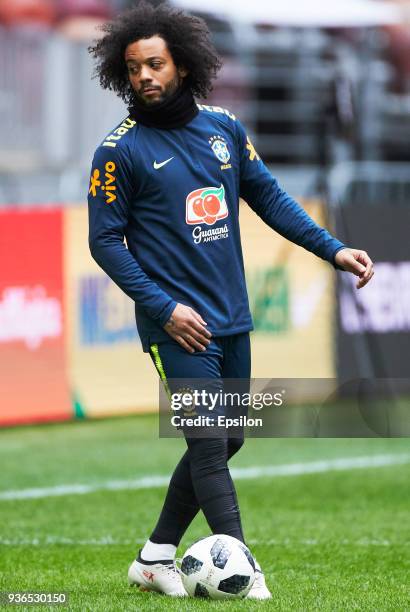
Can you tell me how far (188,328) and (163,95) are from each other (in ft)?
2.82

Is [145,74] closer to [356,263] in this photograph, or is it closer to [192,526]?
[356,263]

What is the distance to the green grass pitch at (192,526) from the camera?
18.0 feet

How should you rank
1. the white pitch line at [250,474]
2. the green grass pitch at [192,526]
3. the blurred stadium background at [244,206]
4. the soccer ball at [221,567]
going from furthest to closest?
the blurred stadium background at [244,206]
the white pitch line at [250,474]
the green grass pitch at [192,526]
the soccer ball at [221,567]

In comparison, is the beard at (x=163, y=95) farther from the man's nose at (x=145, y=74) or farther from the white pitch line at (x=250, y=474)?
the white pitch line at (x=250, y=474)

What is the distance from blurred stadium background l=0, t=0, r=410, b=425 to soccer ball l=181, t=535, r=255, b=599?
251 inches

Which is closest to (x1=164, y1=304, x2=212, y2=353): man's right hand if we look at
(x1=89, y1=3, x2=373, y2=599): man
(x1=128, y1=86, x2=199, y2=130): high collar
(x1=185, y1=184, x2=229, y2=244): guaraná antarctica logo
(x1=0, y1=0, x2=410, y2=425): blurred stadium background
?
(x1=89, y1=3, x2=373, y2=599): man

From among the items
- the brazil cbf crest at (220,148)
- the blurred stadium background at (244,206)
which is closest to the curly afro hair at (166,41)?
the brazil cbf crest at (220,148)

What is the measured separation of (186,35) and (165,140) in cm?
42

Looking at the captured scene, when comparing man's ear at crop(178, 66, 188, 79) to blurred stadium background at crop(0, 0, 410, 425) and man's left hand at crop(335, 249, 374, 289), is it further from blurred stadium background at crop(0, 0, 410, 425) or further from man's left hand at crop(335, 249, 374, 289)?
blurred stadium background at crop(0, 0, 410, 425)

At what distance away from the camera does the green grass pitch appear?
5.48m

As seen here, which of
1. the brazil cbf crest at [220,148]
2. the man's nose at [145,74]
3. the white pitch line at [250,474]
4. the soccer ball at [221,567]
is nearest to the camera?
the soccer ball at [221,567]

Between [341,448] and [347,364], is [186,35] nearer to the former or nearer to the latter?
[341,448]

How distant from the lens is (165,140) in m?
5.13

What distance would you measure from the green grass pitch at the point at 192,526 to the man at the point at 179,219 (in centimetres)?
55
